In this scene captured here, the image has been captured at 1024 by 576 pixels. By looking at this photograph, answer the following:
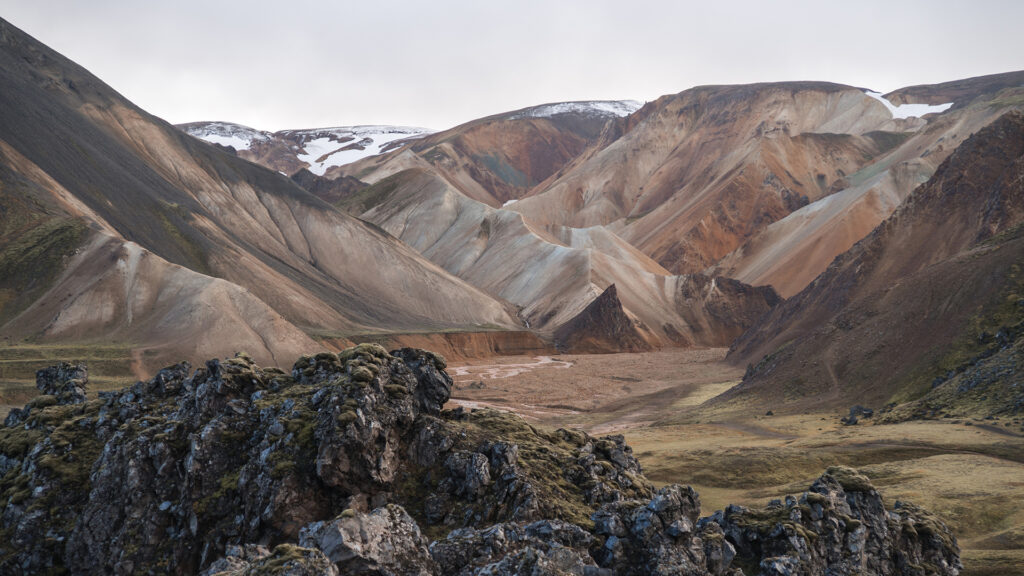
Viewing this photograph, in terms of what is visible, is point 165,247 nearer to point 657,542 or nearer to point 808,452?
point 808,452

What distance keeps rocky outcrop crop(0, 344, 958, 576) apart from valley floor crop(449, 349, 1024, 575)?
25.1 ft

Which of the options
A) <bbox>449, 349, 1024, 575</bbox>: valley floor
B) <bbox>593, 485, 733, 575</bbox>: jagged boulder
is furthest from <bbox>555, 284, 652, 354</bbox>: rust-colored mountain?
<bbox>593, 485, 733, 575</bbox>: jagged boulder

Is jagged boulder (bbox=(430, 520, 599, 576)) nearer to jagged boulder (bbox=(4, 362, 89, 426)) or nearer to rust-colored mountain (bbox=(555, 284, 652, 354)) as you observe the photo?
jagged boulder (bbox=(4, 362, 89, 426))

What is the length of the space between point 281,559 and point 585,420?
54654mm

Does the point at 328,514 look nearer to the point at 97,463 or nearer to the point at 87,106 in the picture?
the point at 97,463

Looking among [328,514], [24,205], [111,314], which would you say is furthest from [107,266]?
[328,514]

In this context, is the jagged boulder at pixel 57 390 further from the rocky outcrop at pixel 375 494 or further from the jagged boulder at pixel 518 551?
the jagged boulder at pixel 518 551

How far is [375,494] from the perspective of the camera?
60.9 feet

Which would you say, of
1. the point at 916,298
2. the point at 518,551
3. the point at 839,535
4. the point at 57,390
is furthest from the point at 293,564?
the point at 916,298

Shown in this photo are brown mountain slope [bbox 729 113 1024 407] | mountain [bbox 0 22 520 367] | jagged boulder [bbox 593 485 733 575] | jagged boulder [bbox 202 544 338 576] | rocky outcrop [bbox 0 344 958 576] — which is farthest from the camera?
mountain [bbox 0 22 520 367]

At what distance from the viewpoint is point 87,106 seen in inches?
5305

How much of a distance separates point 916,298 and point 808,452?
30.7m

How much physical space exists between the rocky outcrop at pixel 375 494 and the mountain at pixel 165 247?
6215 centimetres

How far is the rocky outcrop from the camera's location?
16297 millimetres
